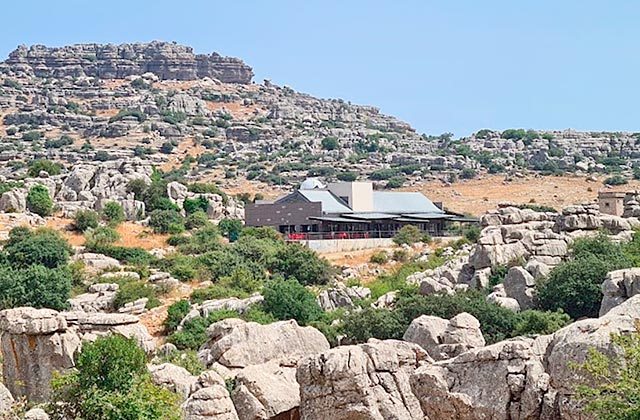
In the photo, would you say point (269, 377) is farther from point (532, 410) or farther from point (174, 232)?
point (174, 232)

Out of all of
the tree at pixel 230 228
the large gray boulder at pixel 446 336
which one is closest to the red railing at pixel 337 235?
the tree at pixel 230 228

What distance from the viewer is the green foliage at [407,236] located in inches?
2391

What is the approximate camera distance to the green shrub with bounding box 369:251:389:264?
182ft

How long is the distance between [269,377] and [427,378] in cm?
400

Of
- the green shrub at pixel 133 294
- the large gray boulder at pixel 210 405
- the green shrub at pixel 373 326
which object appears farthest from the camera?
the green shrub at pixel 133 294

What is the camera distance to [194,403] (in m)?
20.2

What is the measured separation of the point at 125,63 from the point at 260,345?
13233cm

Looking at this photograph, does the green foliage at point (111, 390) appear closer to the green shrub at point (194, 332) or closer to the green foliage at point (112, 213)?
the green shrub at point (194, 332)

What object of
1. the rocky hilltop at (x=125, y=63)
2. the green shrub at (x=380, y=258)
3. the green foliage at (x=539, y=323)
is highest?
the rocky hilltop at (x=125, y=63)

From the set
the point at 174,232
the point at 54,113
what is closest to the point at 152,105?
the point at 54,113

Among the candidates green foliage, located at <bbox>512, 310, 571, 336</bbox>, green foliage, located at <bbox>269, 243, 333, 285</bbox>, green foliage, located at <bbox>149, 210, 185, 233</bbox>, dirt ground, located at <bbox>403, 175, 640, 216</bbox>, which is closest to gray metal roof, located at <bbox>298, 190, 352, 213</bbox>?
green foliage, located at <bbox>149, 210, 185, 233</bbox>

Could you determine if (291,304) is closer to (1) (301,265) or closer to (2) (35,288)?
(2) (35,288)

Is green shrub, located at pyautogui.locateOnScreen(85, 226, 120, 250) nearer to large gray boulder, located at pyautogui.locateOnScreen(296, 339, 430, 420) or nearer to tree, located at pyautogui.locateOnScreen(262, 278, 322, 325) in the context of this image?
tree, located at pyautogui.locateOnScreen(262, 278, 322, 325)

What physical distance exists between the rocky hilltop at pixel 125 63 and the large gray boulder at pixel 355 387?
446 ft
